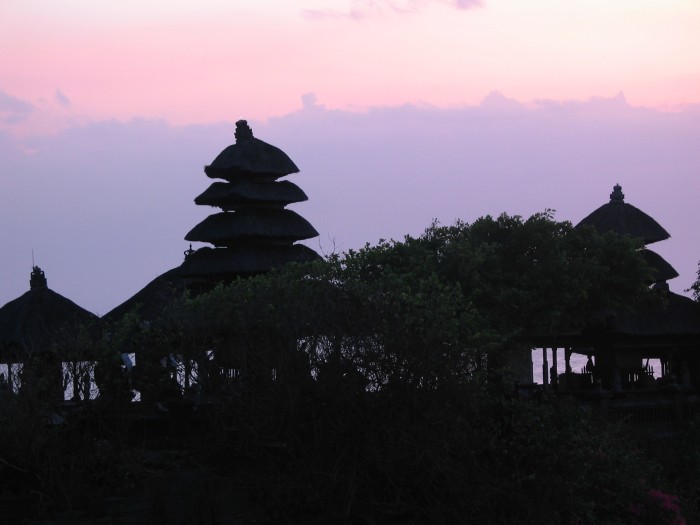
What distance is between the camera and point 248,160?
37250 mm

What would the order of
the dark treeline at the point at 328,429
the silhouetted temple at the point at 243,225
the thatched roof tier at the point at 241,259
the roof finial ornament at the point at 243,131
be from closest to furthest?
the dark treeline at the point at 328,429 → the thatched roof tier at the point at 241,259 → the silhouetted temple at the point at 243,225 → the roof finial ornament at the point at 243,131

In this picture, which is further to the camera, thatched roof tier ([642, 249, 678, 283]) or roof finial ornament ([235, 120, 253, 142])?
roof finial ornament ([235, 120, 253, 142])

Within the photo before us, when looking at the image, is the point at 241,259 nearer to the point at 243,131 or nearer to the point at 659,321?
the point at 243,131

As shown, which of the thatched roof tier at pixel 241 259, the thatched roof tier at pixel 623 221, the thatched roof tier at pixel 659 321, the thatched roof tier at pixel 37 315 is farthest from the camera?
the thatched roof tier at pixel 623 221

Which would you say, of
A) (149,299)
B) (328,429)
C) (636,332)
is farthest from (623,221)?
(328,429)

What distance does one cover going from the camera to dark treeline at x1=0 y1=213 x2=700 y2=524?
1755 centimetres

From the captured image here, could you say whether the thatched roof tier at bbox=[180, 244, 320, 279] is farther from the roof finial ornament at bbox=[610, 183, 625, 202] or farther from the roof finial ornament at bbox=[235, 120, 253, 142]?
the roof finial ornament at bbox=[610, 183, 625, 202]

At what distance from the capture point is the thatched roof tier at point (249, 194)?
36812 millimetres

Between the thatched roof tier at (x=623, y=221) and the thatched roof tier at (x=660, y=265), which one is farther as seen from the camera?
the thatched roof tier at (x=623, y=221)

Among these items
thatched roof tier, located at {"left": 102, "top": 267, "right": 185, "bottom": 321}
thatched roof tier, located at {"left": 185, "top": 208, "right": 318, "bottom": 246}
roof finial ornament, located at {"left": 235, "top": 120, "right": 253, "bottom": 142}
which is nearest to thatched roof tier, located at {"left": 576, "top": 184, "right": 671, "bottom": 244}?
thatched roof tier, located at {"left": 185, "top": 208, "right": 318, "bottom": 246}

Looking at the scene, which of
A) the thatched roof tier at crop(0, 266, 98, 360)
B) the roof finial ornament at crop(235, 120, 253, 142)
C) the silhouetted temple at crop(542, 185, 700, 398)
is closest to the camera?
the thatched roof tier at crop(0, 266, 98, 360)

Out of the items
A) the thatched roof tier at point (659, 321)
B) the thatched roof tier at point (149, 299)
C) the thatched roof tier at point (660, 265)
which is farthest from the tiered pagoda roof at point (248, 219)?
the thatched roof tier at point (660, 265)

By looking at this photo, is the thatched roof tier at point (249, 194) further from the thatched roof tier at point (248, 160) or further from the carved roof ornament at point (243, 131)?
the carved roof ornament at point (243, 131)

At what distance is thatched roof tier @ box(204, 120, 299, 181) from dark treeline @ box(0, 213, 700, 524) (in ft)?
50.7
